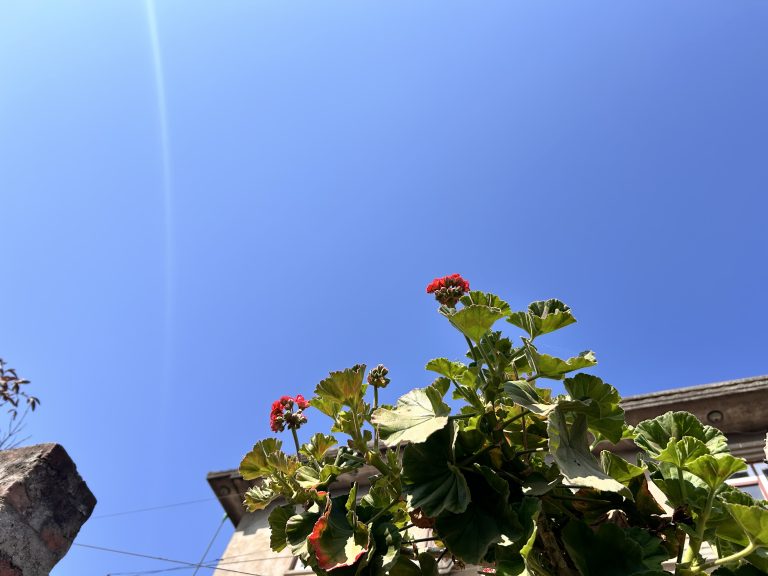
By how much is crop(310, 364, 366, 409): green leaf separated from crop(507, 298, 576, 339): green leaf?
0.80 metres

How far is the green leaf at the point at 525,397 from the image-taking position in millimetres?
2088

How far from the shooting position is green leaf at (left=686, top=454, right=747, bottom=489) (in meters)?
1.99

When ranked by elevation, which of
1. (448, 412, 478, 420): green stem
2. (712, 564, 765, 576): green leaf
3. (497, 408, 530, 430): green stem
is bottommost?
(712, 564, 765, 576): green leaf

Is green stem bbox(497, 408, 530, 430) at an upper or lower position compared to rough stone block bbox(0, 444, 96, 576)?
upper

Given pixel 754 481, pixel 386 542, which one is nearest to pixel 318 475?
pixel 386 542

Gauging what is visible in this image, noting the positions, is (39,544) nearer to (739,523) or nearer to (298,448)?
(298,448)

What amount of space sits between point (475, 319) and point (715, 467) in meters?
1.06

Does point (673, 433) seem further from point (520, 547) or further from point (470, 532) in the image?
point (470, 532)

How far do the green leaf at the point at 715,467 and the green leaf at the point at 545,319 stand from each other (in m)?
0.76

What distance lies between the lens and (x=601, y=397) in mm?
2365

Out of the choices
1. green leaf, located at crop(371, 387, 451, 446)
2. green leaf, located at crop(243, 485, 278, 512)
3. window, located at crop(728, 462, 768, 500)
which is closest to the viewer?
green leaf, located at crop(371, 387, 451, 446)

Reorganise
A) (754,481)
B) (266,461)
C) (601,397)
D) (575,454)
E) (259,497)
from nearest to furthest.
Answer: (575,454) → (601,397) → (266,461) → (259,497) → (754,481)

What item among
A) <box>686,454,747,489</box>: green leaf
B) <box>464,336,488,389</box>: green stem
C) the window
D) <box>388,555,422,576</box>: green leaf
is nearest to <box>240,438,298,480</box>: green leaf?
<box>388,555,422,576</box>: green leaf

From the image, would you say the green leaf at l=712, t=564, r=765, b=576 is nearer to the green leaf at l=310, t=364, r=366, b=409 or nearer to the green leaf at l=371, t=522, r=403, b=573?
the green leaf at l=371, t=522, r=403, b=573
